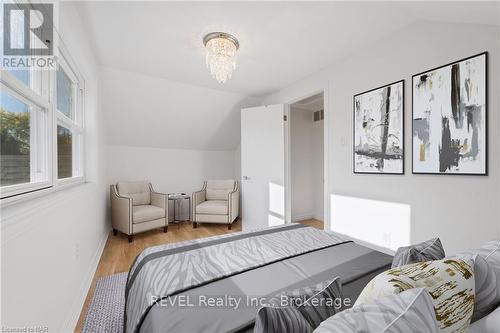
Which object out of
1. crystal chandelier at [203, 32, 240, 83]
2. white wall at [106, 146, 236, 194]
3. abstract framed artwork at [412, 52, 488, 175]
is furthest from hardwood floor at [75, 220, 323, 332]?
abstract framed artwork at [412, 52, 488, 175]

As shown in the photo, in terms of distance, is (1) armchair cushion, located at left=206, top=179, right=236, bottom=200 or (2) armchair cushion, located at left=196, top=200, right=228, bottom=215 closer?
(2) armchair cushion, located at left=196, top=200, right=228, bottom=215

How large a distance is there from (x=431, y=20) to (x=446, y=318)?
2302mm

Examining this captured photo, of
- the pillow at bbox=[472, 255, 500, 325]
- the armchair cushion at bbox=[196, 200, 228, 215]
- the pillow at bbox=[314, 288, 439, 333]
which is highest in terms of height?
the pillow at bbox=[314, 288, 439, 333]

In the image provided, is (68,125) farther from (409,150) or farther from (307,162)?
(307,162)

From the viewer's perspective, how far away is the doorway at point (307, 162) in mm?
4461

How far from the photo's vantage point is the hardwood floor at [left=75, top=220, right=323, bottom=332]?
2.27 meters

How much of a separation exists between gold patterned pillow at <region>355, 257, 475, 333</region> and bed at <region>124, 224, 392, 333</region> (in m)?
0.38

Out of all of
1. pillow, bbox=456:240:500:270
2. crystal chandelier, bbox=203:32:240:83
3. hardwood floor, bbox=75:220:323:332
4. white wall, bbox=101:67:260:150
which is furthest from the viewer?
white wall, bbox=101:67:260:150

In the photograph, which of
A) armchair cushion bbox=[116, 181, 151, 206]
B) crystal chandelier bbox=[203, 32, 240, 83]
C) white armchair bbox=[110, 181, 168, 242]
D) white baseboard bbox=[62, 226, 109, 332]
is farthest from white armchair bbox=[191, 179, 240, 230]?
crystal chandelier bbox=[203, 32, 240, 83]

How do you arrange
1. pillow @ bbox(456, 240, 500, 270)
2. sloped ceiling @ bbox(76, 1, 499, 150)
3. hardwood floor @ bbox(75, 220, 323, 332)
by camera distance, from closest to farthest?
pillow @ bbox(456, 240, 500, 270), sloped ceiling @ bbox(76, 1, 499, 150), hardwood floor @ bbox(75, 220, 323, 332)

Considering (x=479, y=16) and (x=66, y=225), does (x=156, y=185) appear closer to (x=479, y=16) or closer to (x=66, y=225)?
(x=66, y=225)

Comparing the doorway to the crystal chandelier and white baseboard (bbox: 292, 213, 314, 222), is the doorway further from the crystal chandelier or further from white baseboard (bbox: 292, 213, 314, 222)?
the crystal chandelier

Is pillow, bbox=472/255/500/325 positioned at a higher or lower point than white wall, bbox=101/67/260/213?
lower

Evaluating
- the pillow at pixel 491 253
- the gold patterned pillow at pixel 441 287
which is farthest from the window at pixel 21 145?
the pillow at pixel 491 253
